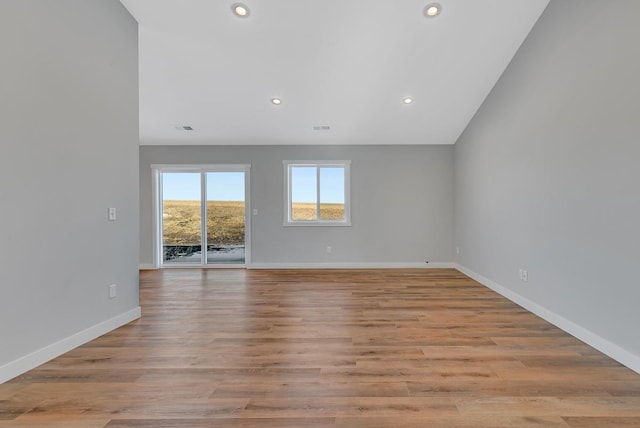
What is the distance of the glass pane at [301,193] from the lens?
564cm

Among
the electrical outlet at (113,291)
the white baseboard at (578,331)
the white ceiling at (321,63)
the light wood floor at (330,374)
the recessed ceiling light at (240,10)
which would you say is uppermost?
the recessed ceiling light at (240,10)

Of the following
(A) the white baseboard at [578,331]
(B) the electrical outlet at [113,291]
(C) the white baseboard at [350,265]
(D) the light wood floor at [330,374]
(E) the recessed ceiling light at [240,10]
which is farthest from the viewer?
(C) the white baseboard at [350,265]

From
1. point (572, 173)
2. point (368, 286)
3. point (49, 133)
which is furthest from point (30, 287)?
point (572, 173)

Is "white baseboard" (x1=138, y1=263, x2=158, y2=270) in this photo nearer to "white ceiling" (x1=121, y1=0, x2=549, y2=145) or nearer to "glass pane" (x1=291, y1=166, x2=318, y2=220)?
"white ceiling" (x1=121, y1=0, x2=549, y2=145)

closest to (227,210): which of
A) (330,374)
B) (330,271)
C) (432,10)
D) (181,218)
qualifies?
(181,218)

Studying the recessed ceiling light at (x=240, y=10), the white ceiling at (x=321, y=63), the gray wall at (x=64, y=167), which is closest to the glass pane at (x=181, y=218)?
the white ceiling at (x=321, y=63)

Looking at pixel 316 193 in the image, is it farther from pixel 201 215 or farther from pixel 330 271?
pixel 201 215

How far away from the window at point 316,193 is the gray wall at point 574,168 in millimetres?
2612

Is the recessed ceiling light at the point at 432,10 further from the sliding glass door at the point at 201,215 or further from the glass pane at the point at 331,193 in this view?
the sliding glass door at the point at 201,215

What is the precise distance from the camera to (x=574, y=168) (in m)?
2.52

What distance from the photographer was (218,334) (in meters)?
2.55

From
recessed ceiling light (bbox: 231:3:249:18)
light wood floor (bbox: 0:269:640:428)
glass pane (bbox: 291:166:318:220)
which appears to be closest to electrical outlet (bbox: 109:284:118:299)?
light wood floor (bbox: 0:269:640:428)

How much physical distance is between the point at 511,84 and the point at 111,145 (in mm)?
4557

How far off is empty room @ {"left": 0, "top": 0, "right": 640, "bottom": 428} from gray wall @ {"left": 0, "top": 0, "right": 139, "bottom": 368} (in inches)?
0.6
